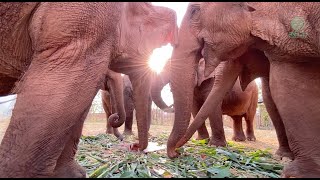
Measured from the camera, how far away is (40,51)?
1772mm

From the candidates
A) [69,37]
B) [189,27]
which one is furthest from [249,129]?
[69,37]

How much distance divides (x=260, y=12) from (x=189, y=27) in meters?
0.77

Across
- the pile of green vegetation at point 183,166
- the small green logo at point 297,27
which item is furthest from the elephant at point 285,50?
the pile of green vegetation at point 183,166

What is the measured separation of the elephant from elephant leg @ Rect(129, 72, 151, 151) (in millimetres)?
408

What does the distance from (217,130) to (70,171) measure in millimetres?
2850

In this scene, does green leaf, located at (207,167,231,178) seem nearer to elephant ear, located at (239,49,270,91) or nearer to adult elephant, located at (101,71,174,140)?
elephant ear, located at (239,49,270,91)

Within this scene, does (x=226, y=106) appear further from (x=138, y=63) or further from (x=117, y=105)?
(x=138, y=63)

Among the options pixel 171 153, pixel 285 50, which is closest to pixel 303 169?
pixel 285 50

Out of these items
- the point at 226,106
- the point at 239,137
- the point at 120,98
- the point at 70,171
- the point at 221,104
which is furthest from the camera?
the point at 239,137

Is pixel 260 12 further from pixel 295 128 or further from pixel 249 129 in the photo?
pixel 249 129

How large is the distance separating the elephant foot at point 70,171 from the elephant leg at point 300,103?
1.53m

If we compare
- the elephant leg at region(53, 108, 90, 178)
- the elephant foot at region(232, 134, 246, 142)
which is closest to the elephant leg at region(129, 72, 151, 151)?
the elephant leg at region(53, 108, 90, 178)

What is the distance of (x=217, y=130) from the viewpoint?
482 cm

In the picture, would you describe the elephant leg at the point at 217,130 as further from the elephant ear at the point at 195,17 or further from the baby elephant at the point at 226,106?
the elephant ear at the point at 195,17
